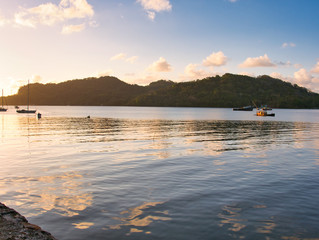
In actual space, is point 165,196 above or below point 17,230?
below

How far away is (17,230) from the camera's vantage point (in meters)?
9.61

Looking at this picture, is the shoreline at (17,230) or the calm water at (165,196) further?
the calm water at (165,196)

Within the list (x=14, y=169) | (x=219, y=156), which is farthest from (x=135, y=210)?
(x=219, y=156)

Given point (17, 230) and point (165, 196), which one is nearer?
point (17, 230)

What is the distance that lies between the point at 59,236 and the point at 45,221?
68.0 inches

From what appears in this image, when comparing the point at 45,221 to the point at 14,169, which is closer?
the point at 45,221

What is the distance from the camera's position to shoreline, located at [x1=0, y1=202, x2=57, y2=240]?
9.09 meters

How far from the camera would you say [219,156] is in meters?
29.3

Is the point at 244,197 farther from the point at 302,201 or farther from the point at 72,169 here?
the point at 72,169

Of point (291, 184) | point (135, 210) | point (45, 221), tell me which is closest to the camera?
point (45, 221)

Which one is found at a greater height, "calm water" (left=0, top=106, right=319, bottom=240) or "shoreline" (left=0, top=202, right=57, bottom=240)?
"shoreline" (left=0, top=202, right=57, bottom=240)

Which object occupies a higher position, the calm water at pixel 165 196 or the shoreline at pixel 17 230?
the shoreline at pixel 17 230

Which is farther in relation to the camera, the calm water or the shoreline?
the calm water

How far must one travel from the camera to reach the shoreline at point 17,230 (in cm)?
909
